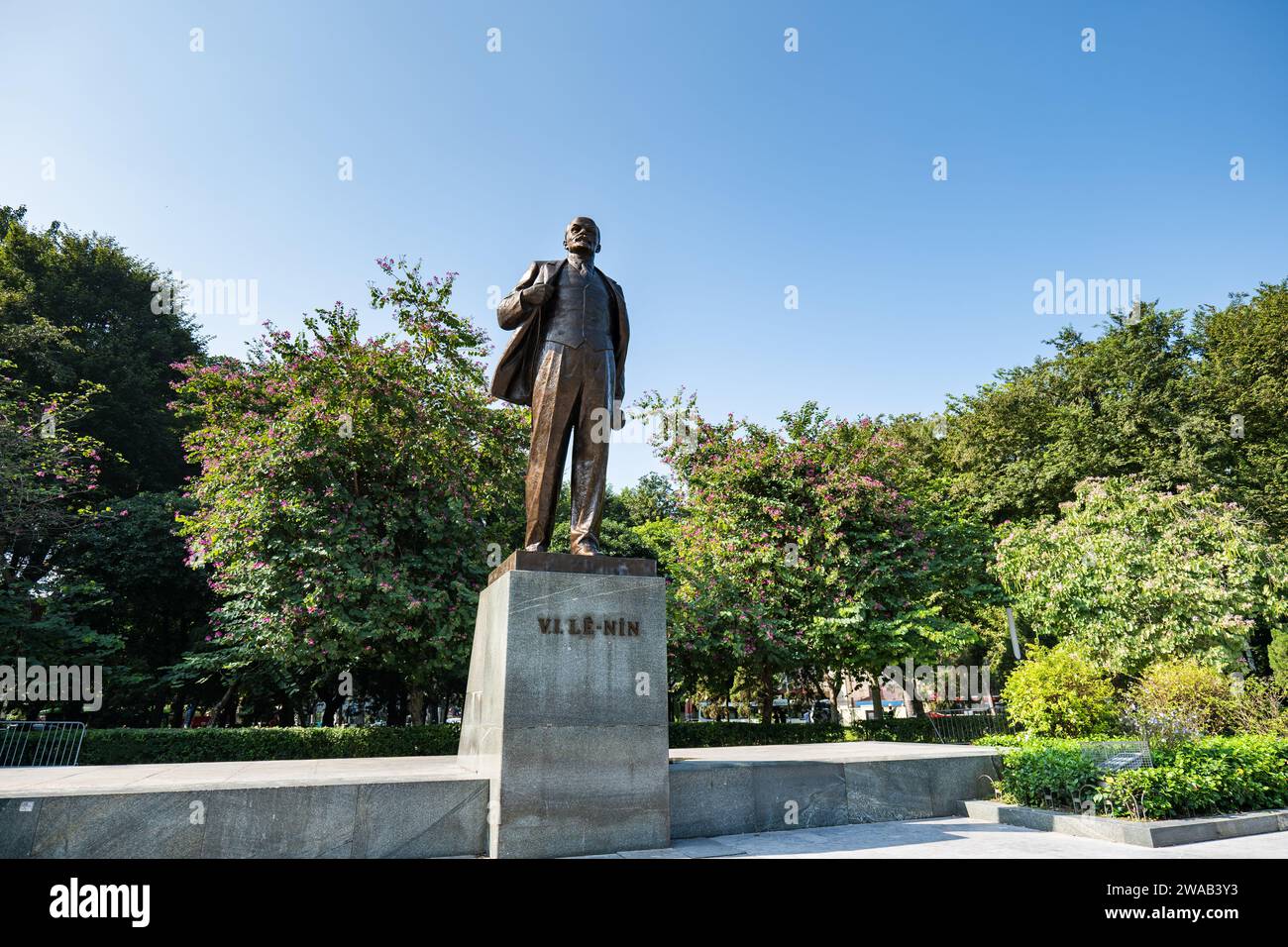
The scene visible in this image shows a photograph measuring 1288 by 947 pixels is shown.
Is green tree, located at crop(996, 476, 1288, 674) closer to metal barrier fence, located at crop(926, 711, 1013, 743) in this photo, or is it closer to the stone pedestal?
metal barrier fence, located at crop(926, 711, 1013, 743)

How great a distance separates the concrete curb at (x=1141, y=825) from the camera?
6590 mm

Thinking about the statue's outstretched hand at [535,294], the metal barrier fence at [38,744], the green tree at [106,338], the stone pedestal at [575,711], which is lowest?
the metal barrier fence at [38,744]

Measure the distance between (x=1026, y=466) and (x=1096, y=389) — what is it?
4852 mm

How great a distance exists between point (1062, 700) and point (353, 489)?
50.5 ft

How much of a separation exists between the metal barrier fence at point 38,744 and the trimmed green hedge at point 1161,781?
16183mm

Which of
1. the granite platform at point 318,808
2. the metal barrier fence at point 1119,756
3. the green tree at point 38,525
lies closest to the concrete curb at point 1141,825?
the metal barrier fence at point 1119,756

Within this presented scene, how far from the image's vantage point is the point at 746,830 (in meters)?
7.07

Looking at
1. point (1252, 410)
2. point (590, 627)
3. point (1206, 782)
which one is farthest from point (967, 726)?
point (590, 627)

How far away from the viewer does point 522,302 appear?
7496 mm

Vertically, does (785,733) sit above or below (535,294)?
below

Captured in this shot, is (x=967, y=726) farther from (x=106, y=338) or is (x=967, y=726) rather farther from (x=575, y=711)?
(x=106, y=338)

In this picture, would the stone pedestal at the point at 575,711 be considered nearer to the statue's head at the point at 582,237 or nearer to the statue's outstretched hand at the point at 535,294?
the statue's outstretched hand at the point at 535,294
